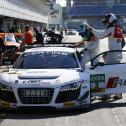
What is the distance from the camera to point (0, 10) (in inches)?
1569

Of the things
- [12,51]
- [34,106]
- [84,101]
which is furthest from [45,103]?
[12,51]

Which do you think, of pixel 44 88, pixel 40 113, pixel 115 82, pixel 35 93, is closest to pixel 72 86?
pixel 44 88

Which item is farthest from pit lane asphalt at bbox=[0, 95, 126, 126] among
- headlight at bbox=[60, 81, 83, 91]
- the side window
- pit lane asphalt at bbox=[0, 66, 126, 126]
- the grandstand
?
the grandstand

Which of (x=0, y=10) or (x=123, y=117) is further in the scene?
(x=0, y=10)

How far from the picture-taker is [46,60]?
33.7ft

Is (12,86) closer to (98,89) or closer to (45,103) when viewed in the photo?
(45,103)

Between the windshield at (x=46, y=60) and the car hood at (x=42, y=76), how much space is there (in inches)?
17.3

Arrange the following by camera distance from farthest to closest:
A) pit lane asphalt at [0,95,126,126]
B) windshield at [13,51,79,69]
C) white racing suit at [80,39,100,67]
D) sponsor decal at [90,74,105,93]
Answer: white racing suit at [80,39,100,67]
windshield at [13,51,79,69]
sponsor decal at [90,74,105,93]
pit lane asphalt at [0,95,126,126]

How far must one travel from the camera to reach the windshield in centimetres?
1009

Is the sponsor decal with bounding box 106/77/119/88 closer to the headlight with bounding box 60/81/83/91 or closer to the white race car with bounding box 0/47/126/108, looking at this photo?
the white race car with bounding box 0/47/126/108

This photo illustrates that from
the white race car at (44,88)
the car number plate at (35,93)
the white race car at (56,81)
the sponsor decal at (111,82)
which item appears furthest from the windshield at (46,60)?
the car number plate at (35,93)

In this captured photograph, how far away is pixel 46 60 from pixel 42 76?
119 centimetres

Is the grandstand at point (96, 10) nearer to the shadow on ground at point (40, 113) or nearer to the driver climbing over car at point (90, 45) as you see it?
the driver climbing over car at point (90, 45)

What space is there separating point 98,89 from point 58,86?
53.9 inches
